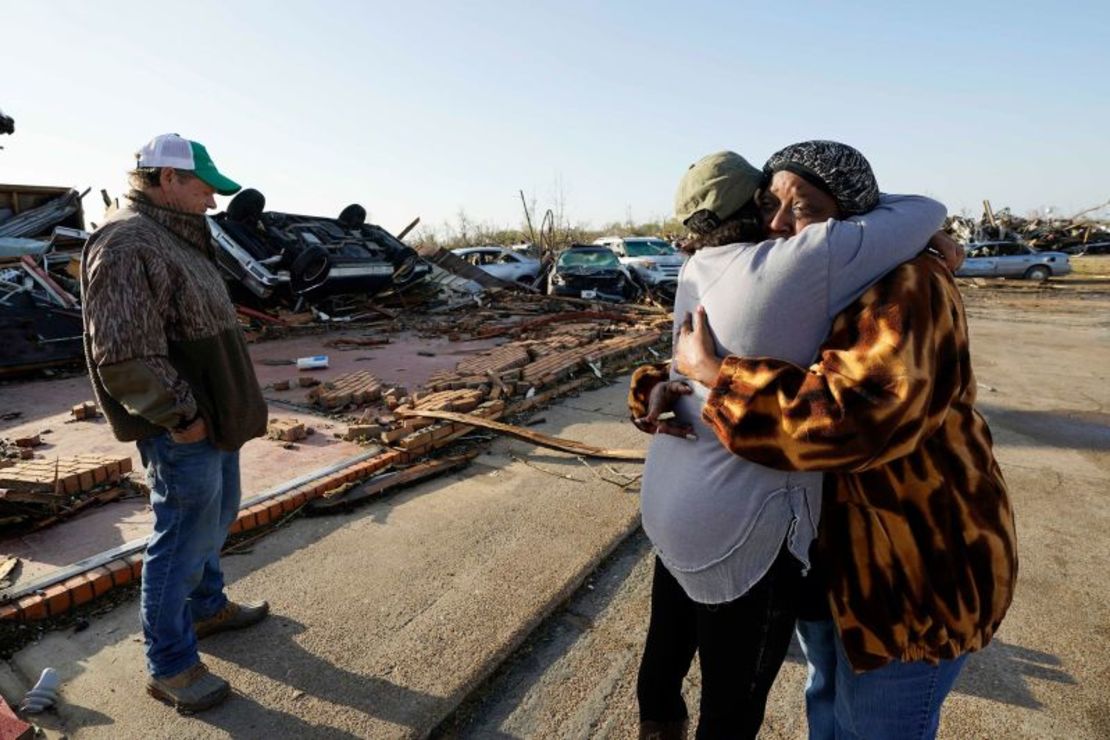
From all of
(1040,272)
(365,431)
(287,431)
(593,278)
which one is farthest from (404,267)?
(1040,272)

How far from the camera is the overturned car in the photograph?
11.0 meters

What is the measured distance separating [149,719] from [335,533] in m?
1.51

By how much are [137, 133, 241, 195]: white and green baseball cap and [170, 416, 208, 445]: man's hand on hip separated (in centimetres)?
93

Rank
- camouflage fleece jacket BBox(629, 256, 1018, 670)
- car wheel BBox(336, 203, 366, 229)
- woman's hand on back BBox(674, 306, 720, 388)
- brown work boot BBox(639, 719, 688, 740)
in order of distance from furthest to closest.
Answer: car wheel BBox(336, 203, 366, 229) < brown work boot BBox(639, 719, 688, 740) < woman's hand on back BBox(674, 306, 720, 388) < camouflage fleece jacket BBox(629, 256, 1018, 670)

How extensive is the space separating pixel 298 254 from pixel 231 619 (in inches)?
398

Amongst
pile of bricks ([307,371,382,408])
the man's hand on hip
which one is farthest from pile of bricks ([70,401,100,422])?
the man's hand on hip

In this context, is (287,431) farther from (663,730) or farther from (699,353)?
(699,353)

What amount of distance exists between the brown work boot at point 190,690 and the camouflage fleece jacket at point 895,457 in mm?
2237

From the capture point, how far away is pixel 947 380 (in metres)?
1.23

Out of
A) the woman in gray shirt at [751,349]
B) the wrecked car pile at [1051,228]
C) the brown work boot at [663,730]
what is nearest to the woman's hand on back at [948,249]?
the woman in gray shirt at [751,349]

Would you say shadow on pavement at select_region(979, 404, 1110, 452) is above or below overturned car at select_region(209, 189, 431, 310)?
below

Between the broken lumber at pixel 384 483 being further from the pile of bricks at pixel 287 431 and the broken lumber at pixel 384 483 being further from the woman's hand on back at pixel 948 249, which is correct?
the woman's hand on back at pixel 948 249

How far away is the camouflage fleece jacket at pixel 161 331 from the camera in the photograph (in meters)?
2.07

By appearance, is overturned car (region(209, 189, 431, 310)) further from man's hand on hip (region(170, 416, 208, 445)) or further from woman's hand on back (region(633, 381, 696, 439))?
woman's hand on back (region(633, 381, 696, 439))
